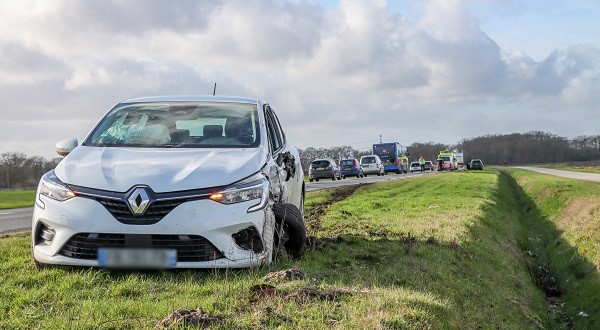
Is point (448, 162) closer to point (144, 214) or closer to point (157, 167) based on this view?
point (157, 167)

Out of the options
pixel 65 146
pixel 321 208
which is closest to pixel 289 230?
pixel 65 146

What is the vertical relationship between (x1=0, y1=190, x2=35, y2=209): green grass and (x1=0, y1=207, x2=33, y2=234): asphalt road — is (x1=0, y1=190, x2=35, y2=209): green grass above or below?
below

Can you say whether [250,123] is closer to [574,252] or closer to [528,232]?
[574,252]

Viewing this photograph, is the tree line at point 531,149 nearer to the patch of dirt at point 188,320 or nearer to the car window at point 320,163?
the car window at point 320,163

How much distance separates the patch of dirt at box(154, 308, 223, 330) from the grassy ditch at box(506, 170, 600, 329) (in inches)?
394

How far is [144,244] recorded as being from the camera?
526 centimetres

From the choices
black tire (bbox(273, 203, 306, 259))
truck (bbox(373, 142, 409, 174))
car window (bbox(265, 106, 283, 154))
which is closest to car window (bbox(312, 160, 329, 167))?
truck (bbox(373, 142, 409, 174))

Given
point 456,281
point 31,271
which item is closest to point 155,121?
point 31,271

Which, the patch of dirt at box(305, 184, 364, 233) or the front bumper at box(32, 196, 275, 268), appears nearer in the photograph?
the front bumper at box(32, 196, 275, 268)

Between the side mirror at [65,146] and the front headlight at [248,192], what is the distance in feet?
7.28

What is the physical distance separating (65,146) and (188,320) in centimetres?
360

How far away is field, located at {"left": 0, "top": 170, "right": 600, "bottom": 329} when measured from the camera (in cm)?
425

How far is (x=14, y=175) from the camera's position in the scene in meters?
85.0

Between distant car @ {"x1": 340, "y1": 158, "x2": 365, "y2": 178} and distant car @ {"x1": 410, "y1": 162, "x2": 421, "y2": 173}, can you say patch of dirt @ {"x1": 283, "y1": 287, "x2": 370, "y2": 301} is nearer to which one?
distant car @ {"x1": 340, "y1": 158, "x2": 365, "y2": 178}
